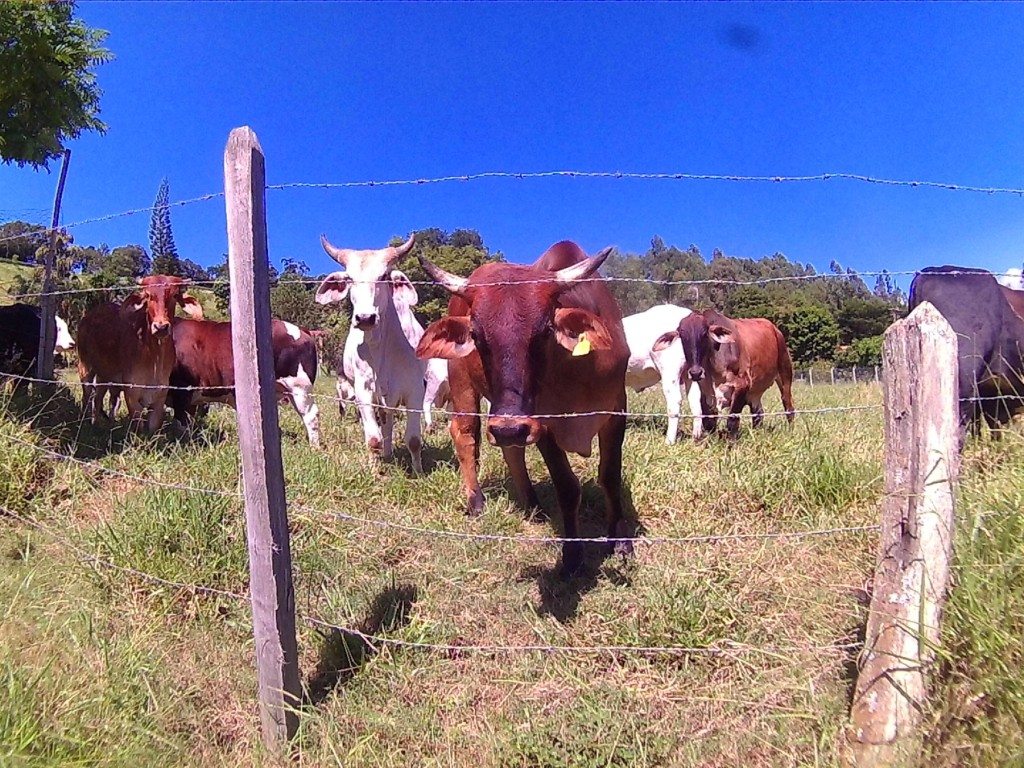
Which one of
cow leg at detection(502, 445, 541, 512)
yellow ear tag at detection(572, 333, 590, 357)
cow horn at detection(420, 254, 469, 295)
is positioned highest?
cow horn at detection(420, 254, 469, 295)

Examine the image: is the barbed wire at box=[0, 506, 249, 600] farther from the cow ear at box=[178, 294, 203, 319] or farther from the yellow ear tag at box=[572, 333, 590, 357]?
the cow ear at box=[178, 294, 203, 319]

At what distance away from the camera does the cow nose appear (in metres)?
5.91

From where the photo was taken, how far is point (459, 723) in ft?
9.27

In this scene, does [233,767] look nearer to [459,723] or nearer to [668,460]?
[459,723]

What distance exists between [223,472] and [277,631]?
261 cm

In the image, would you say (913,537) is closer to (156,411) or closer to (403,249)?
(403,249)

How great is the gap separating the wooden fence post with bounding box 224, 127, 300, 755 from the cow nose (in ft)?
10.9

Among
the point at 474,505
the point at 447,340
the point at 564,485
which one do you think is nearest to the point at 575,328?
the point at 447,340

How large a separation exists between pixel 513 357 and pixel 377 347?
353 cm

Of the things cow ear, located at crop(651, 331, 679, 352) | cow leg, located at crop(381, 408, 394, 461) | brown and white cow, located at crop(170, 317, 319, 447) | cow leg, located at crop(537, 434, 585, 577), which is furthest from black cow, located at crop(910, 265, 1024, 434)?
brown and white cow, located at crop(170, 317, 319, 447)

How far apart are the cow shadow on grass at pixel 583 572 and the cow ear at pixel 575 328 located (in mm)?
1369

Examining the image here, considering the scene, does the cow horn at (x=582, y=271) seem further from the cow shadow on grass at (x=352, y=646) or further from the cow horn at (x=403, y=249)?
the cow horn at (x=403, y=249)

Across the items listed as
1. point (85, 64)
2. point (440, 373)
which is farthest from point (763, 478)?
point (85, 64)

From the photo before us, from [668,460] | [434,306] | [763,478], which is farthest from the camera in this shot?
[434,306]
